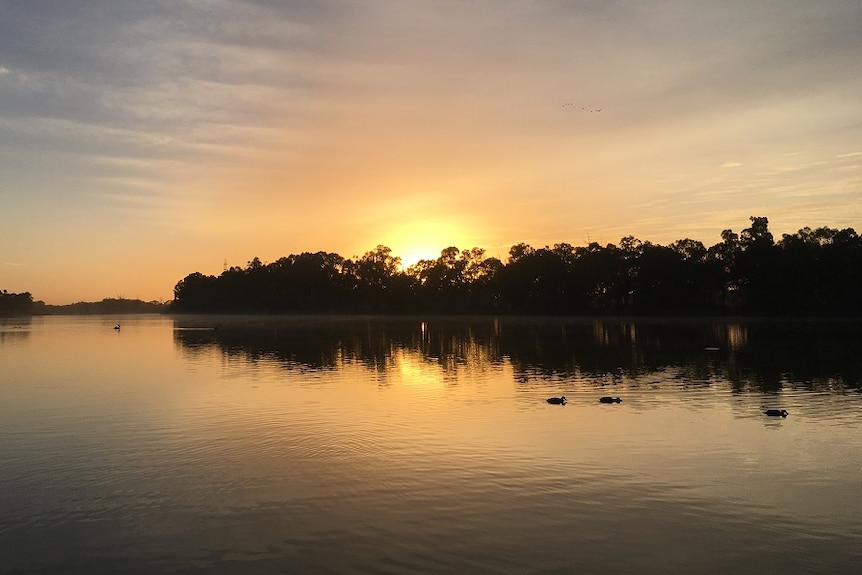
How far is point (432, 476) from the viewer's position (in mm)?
16594

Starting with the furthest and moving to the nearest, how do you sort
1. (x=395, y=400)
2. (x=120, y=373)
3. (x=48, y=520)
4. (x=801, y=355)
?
(x=801, y=355) → (x=120, y=373) → (x=395, y=400) → (x=48, y=520)

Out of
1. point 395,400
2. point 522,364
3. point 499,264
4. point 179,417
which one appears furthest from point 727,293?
point 179,417

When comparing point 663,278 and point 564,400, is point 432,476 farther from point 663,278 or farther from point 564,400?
point 663,278

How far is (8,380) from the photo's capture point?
38.0 m

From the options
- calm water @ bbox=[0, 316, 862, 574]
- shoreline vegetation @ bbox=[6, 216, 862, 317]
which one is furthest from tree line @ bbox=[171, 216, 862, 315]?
calm water @ bbox=[0, 316, 862, 574]

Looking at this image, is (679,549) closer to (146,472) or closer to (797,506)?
(797,506)

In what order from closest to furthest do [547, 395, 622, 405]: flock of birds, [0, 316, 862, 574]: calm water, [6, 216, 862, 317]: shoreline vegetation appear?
1. [0, 316, 862, 574]: calm water
2. [547, 395, 622, 405]: flock of birds
3. [6, 216, 862, 317]: shoreline vegetation

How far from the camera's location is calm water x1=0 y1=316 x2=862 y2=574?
459 inches

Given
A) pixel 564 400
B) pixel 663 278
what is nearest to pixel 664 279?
pixel 663 278

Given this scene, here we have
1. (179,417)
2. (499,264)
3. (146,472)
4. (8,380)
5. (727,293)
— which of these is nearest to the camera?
(146,472)

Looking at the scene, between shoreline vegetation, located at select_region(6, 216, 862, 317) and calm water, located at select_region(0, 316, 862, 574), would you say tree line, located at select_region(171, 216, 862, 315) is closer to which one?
shoreline vegetation, located at select_region(6, 216, 862, 317)

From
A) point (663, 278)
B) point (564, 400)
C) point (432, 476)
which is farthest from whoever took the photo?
point (663, 278)

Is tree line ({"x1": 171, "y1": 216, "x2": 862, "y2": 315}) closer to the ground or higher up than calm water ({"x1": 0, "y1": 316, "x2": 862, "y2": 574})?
higher up

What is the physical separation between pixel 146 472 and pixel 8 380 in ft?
90.2
